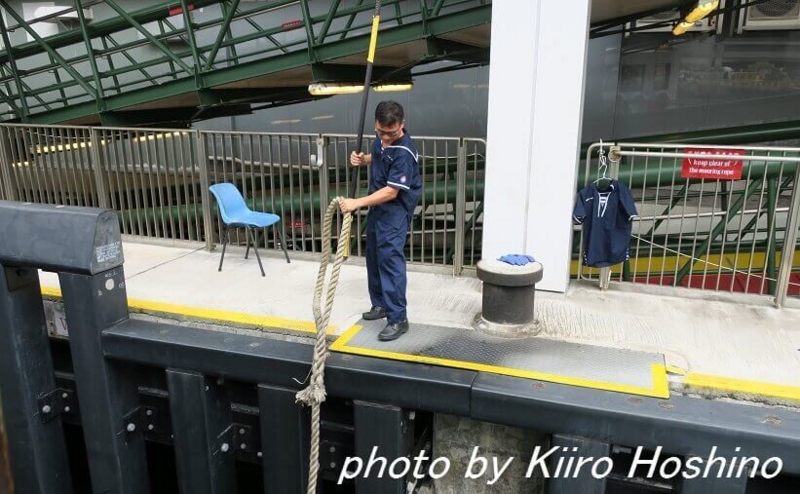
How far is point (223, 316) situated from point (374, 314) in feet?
3.76

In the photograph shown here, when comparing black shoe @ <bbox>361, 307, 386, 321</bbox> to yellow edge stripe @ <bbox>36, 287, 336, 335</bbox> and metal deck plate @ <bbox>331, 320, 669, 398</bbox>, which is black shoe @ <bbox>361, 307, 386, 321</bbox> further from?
yellow edge stripe @ <bbox>36, 287, 336, 335</bbox>

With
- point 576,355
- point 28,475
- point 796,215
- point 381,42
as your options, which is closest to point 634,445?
point 576,355

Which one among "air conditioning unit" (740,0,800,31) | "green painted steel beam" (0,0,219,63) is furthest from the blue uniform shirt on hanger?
"air conditioning unit" (740,0,800,31)

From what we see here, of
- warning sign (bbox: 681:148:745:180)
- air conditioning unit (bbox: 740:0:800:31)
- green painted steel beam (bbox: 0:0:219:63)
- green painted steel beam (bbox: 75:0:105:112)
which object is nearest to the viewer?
warning sign (bbox: 681:148:745:180)

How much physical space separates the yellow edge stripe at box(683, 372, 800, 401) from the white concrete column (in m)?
1.94

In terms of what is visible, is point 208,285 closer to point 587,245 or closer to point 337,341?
point 337,341

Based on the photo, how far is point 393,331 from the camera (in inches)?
163

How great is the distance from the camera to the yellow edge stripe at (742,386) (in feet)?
10.9

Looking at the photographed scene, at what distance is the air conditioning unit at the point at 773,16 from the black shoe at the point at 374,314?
33.5 ft

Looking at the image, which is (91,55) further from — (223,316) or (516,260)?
(516,260)

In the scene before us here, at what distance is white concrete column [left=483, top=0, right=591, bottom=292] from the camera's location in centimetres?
494

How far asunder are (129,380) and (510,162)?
3.52m

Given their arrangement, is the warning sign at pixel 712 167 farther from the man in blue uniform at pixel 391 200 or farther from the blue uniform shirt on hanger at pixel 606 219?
the man in blue uniform at pixel 391 200

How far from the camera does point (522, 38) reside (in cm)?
502
